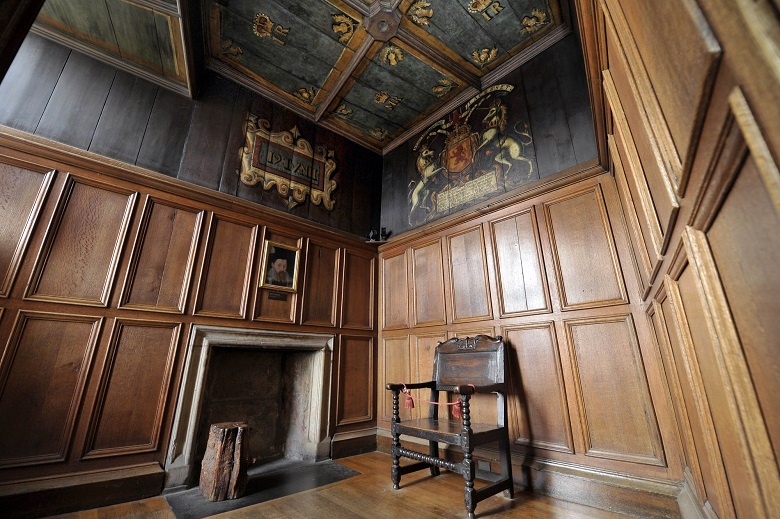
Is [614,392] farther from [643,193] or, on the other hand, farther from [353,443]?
[353,443]

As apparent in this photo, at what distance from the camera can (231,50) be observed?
3484 millimetres

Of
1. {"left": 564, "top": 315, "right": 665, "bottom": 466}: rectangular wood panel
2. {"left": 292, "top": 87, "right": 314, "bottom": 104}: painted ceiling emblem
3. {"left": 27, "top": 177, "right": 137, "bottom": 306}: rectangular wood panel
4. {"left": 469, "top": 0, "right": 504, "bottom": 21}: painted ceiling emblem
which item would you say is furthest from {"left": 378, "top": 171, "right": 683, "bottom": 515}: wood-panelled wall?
{"left": 27, "top": 177, "right": 137, "bottom": 306}: rectangular wood panel

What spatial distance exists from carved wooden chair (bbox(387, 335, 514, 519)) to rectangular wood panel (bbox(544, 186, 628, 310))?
0.73 metres

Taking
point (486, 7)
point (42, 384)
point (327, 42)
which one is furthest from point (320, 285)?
point (486, 7)

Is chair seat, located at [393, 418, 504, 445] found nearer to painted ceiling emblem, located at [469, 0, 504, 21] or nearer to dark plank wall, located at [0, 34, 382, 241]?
dark plank wall, located at [0, 34, 382, 241]

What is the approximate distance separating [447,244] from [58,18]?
4.01 metres

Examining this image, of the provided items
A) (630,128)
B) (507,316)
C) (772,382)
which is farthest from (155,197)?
(772,382)

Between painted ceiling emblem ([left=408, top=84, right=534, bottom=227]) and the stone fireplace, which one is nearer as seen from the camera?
the stone fireplace

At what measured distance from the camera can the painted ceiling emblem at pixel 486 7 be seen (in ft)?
9.77

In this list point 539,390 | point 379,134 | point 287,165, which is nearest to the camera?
point 539,390

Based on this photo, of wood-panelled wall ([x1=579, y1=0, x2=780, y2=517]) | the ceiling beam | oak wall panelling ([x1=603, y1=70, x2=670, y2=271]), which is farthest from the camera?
oak wall panelling ([x1=603, y1=70, x2=670, y2=271])

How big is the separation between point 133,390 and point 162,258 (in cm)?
107

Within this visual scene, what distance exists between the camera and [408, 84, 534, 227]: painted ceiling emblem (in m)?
3.32

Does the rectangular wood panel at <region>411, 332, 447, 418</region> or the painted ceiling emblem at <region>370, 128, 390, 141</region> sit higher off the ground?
the painted ceiling emblem at <region>370, 128, 390, 141</region>
